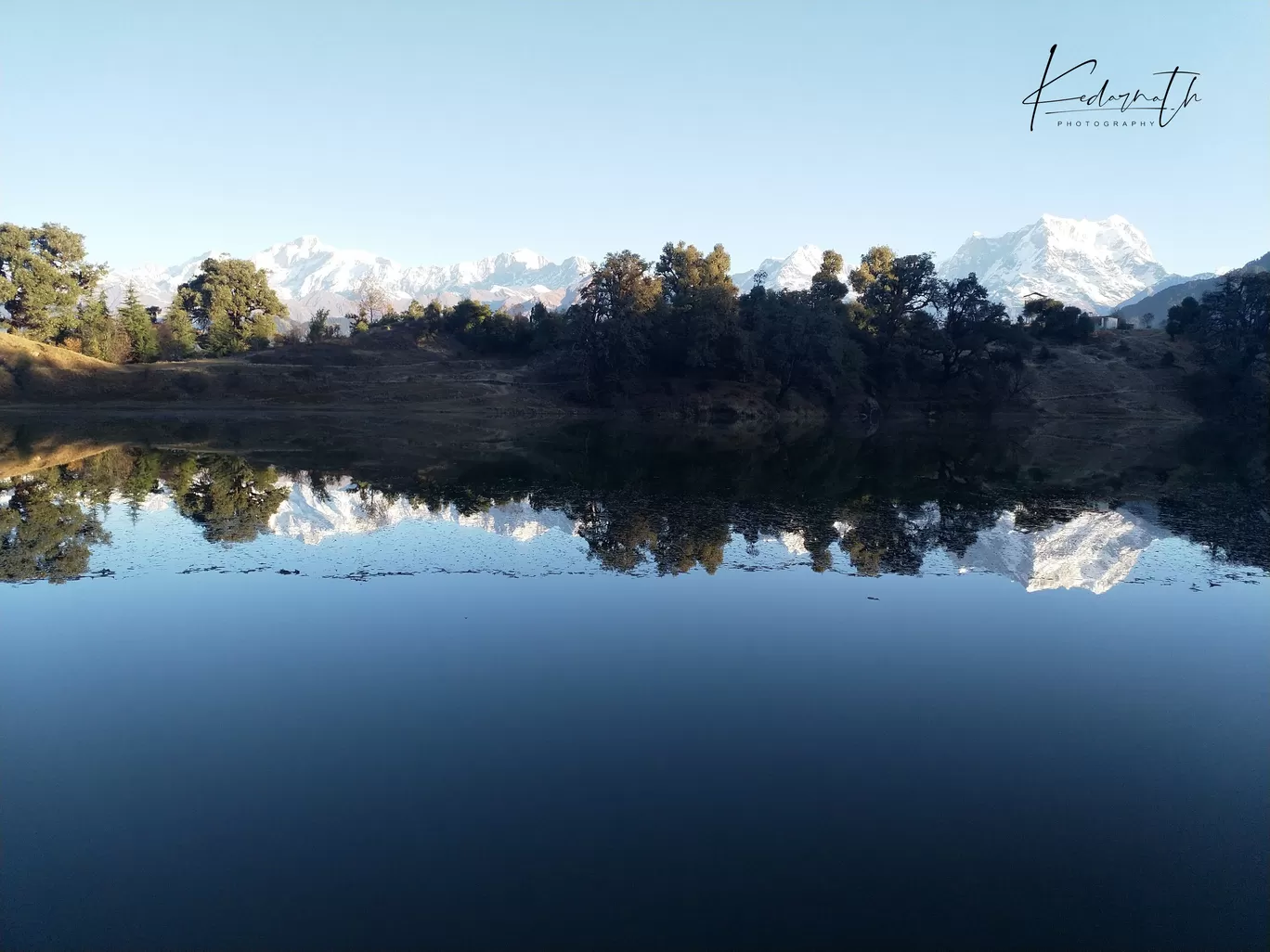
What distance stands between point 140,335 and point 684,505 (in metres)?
96.0

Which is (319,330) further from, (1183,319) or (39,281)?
(1183,319)

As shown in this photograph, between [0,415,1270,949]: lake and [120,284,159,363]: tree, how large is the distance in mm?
81069

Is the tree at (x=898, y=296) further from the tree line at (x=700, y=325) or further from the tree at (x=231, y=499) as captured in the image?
the tree at (x=231, y=499)

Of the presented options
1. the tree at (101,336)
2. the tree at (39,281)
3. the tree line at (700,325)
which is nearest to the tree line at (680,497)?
the tree line at (700,325)

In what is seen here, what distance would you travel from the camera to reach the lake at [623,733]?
9320mm

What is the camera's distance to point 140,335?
329 ft

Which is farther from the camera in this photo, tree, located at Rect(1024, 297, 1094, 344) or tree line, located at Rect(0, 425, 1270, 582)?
tree, located at Rect(1024, 297, 1094, 344)

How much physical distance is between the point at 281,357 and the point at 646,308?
51.1 metres

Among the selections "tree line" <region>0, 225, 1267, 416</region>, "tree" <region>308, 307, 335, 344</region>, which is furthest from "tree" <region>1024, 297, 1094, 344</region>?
"tree" <region>308, 307, 335, 344</region>

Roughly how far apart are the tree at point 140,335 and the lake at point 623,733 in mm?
81069

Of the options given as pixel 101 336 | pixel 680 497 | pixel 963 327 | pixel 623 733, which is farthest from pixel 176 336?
pixel 623 733

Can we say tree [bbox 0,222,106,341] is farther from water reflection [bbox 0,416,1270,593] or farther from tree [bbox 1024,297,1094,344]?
tree [bbox 1024,297,1094,344]

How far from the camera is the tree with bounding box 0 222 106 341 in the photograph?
313 feet

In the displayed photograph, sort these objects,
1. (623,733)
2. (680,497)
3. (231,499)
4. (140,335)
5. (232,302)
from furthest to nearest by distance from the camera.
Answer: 1. (232,302)
2. (140,335)
3. (680,497)
4. (231,499)
5. (623,733)
